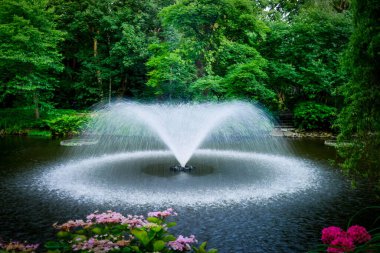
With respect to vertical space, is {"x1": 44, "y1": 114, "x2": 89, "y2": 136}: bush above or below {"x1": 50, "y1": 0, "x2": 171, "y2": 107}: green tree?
below

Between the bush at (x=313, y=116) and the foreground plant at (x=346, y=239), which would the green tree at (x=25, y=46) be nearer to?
the bush at (x=313, y=116)

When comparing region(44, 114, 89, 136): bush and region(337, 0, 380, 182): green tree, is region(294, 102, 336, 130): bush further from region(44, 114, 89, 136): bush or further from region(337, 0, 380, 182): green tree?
region(337, 0, 380, 182): green tree

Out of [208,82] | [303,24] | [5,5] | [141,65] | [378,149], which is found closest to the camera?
[378,149]

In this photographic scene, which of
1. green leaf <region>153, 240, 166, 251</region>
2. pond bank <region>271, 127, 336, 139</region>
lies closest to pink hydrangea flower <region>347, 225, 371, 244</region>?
green leaf <region>153, 240, 166, 251</region>

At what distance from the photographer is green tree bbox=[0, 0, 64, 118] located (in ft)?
83.4

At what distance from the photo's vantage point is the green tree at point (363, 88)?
6977 mm

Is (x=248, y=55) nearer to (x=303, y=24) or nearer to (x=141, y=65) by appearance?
(x=303, y=24)

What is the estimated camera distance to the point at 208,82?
23.6 metres

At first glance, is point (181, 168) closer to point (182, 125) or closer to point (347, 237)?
point (182, 125)

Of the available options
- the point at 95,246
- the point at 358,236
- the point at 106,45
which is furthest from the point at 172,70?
the point at 95,246

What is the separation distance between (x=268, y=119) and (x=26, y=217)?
21389 mm

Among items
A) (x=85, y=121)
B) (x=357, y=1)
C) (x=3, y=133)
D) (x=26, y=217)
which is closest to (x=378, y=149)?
(x=357, y=1)

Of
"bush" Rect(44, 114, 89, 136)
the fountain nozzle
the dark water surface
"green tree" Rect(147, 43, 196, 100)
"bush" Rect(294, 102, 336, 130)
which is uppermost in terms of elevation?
Answer: "green tree" Rect(147, 43, 196, 100)

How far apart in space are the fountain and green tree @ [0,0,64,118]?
850cm
